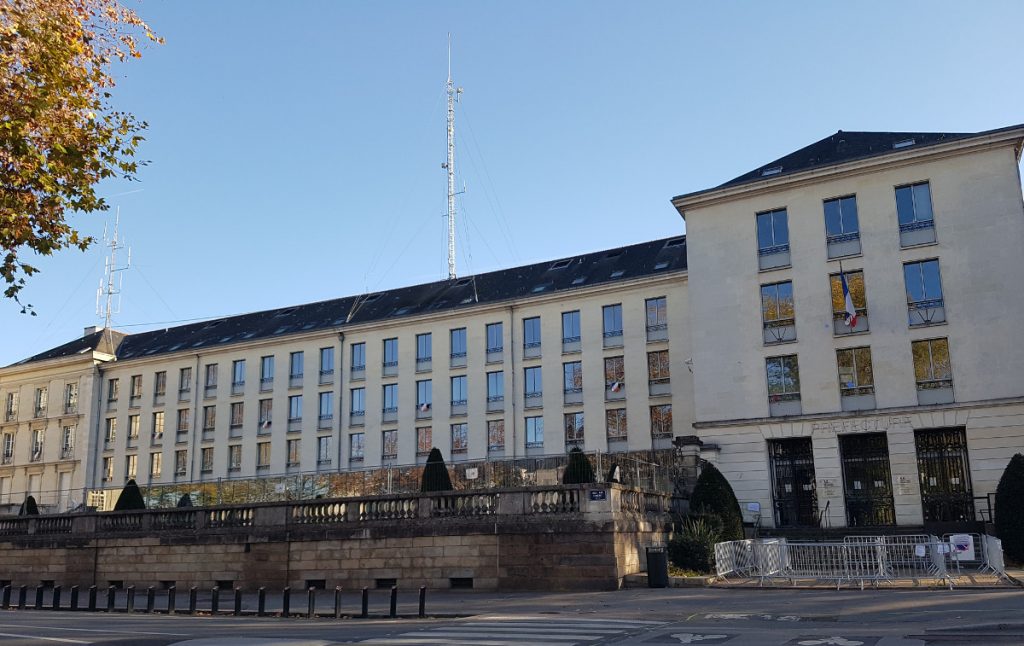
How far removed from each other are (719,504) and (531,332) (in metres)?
21.6

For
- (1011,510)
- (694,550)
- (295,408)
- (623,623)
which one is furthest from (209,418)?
(623,623)

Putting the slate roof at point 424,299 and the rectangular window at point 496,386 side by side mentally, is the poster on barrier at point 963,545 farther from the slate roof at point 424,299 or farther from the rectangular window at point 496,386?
the rectangular window at point 496,386

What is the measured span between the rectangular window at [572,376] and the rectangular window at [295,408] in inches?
673

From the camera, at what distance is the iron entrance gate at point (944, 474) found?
107 feet

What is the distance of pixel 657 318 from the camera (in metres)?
47.0

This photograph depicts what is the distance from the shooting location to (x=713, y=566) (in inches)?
997

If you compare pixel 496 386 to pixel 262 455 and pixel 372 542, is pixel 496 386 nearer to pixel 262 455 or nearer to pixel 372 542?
pixel 262 455

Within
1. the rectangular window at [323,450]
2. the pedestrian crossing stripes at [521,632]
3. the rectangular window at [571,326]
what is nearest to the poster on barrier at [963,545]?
the pedestrian crossing stripes at [521,632]

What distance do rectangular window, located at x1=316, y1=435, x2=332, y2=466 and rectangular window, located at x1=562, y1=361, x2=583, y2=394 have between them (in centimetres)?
1519

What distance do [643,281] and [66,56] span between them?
35533mm

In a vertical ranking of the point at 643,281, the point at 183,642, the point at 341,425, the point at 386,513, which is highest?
the point at 643,281

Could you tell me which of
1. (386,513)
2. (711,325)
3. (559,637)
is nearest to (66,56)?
(559,637)

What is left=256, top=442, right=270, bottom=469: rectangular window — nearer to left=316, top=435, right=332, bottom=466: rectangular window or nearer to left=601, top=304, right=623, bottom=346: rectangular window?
left=316, top=435, right=332, bottom=466: rectangular window

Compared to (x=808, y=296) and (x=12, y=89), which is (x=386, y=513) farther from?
(x=808, y=296)
